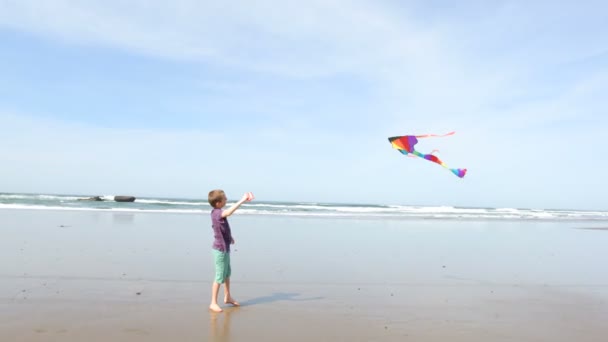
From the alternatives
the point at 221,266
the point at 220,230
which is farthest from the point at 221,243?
the point at 221,266

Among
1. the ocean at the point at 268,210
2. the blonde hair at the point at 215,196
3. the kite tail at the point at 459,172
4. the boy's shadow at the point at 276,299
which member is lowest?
the boy's shadow at the point at 276,299

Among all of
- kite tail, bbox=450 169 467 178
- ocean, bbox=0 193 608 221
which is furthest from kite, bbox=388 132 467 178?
ocean, bbox=0 193 608 221

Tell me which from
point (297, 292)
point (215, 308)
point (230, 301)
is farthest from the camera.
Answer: point (297, 292)

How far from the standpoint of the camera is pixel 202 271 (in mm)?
8234

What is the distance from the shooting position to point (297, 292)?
22.9 ft

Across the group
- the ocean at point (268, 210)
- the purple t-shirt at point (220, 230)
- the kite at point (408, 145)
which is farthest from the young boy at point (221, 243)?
the ocean at point (268, 210)

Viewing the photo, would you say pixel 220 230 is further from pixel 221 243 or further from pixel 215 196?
pixel 215 196

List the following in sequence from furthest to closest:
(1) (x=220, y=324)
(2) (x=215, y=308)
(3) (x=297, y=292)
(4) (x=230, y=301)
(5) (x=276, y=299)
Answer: (3) (x=297, y=292) → (5) (x=276, y=299) → (4) (x=230, y=301) → (2) (x=215, y=308) → (1) (x=220, y=324)

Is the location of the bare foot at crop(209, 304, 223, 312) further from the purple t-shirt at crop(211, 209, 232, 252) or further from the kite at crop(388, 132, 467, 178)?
the kite at crop(388, 132, 467, 178)

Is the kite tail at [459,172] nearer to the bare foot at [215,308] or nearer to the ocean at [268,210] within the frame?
the bare foot at [215,308]

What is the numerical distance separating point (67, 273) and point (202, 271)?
205cm

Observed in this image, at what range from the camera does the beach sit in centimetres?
503

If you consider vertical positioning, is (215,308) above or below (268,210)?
below

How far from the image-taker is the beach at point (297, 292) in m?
5.03
